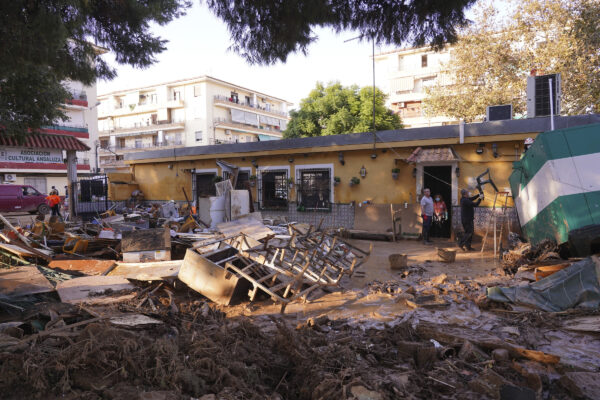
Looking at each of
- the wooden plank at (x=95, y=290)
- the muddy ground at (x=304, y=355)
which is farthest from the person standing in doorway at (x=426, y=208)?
the wooden plank at (x=95, y=290)

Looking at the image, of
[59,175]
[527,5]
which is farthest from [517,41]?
[59,175]

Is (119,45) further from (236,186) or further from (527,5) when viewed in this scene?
(527,5)

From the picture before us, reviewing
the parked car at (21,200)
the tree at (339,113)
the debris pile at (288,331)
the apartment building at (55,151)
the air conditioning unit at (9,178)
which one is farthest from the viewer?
the air conditioning unit at (9,178)

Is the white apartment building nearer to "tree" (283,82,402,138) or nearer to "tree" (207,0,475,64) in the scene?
"tree" (283,82,402,138)

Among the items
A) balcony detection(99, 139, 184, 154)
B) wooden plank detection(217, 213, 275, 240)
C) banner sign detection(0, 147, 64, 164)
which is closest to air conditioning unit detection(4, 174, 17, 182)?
balcony detection(99, 139, 184, 154)

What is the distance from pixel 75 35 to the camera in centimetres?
466

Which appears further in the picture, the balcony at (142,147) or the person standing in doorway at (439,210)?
the balcony at (142,147)

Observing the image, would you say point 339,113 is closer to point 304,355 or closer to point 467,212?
Answer: point 467,212

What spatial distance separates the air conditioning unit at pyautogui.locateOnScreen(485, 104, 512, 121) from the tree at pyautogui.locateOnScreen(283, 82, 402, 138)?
15195mm

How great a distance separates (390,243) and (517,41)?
12.9 metres

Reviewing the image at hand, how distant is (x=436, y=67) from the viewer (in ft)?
112

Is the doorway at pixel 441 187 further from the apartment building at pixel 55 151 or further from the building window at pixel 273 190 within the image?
the apartment building at pixel 55 151

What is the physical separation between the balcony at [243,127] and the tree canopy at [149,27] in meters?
40.7

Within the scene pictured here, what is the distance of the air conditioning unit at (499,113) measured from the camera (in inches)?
445
